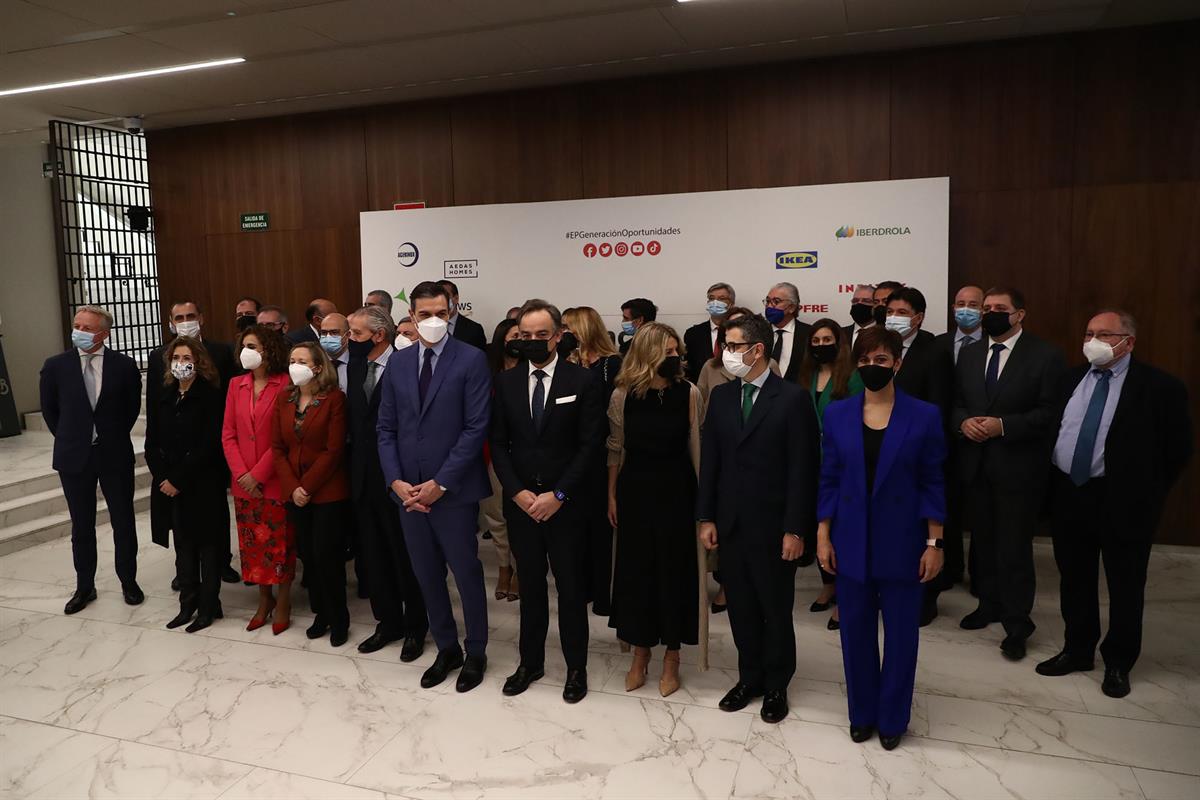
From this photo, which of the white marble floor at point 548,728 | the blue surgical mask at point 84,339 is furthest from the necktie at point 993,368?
the blue surgical mask at point 84,339

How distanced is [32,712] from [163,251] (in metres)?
6.13

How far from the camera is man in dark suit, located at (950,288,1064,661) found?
4.00 metres

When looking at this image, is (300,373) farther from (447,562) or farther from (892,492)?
(892,492)

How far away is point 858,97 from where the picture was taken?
20.6 ft

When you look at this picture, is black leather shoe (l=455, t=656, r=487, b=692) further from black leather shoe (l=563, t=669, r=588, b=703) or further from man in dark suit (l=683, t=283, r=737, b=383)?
man in dark suit (l=683, t=283, r=737, b=383)

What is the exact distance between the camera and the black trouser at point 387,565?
13.6ft

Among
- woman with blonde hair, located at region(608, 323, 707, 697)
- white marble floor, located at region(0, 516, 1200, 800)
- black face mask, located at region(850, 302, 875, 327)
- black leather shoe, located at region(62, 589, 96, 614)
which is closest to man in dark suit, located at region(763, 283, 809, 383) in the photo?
black face mask, located at region(850, 302, 875, 327)

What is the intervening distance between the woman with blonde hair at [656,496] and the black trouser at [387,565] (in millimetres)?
1101

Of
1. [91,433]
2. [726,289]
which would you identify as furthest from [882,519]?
[91,433]

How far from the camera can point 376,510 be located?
4172mm

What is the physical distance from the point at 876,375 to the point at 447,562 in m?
2.08

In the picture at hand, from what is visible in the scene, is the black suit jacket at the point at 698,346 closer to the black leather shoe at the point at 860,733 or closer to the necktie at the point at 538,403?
the necktie at the point at 538,403

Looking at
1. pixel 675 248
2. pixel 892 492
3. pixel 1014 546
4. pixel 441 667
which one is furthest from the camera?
pixel 675 248

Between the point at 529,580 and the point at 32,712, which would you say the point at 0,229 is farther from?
the point at 529,580
